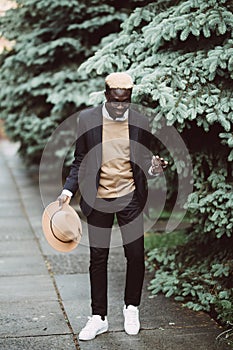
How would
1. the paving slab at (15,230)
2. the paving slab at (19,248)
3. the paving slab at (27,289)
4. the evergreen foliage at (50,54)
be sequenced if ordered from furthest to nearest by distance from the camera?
the evergreen foliage at (50,54) < the paving slab at (15,230) < the paving slab at (19,248) < the paving slab at (27,289)

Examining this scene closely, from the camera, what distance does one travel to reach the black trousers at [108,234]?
183 inches

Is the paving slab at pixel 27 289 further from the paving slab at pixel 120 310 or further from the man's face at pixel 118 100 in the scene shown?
the man's face at pixel 118 100

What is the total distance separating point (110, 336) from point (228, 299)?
0.98 meters

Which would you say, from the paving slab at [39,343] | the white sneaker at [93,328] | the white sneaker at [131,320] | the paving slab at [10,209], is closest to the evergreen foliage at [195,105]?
the white sneaker at [131,320]

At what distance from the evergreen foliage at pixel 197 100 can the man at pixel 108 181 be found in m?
0.48

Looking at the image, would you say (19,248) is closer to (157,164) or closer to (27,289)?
(27,289)

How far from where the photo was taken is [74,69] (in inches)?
371

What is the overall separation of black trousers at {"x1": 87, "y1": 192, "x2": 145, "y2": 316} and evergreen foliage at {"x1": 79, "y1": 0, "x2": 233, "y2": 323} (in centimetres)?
68

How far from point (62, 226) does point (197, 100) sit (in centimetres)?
137

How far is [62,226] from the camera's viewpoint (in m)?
4.64

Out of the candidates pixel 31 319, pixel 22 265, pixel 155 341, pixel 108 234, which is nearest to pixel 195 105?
pixel 108 234

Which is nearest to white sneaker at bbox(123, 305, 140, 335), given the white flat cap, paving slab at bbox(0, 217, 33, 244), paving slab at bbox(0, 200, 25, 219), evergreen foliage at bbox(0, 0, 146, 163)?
the white flat cap

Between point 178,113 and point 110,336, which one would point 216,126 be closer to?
point 178,113

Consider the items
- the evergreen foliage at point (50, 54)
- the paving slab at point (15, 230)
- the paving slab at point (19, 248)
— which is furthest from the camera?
the evergreen foliage at point (50, 54)
